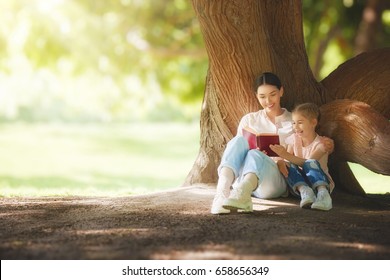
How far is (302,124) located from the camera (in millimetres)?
5770

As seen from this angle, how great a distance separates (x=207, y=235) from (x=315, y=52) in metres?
13.7

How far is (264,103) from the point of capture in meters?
6.00

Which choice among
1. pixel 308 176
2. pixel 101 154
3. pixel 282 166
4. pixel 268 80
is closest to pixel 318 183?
pixel 308 176

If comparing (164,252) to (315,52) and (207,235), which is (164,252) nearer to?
(207,235)

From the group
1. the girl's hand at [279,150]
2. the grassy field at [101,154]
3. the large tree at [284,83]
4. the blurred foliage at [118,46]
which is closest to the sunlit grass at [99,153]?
the grassy field at [101,154]

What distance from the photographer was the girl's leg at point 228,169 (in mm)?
5188

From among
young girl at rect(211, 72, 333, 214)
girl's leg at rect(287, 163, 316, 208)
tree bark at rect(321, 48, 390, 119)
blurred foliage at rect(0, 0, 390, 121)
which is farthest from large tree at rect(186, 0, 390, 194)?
blurred foliage at rect(0, 0, 390, 121)

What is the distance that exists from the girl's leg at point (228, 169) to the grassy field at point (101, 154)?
5.15 m

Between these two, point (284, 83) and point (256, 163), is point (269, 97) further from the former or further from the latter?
point (256, 163)

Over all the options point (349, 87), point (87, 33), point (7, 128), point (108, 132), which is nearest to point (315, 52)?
point (87, 33)

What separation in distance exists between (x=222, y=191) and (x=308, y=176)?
848 millimetres

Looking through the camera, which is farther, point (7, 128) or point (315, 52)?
point (7, 128)

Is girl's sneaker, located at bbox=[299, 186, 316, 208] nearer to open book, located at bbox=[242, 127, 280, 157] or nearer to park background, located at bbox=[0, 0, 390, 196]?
open book, located at bbox=[242, 127, 280, 157]
